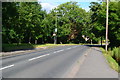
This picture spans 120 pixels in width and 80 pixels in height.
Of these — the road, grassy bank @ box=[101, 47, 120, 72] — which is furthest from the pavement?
grassy bank @ box=[101, 47, 120, 72]

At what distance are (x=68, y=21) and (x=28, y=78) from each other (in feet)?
244

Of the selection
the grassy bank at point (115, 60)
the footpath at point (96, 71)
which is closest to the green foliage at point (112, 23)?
the grassy bank at point (115, 60)

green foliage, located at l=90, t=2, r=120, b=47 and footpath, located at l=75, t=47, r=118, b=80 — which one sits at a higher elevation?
green foliage, located at l=90, t=2, r=120, b=47

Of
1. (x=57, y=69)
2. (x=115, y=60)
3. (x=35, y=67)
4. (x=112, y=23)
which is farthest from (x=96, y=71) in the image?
(x=112, y=23)

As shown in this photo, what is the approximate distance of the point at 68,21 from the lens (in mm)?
82000

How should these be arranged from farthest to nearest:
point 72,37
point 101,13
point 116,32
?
point 72,37 → point 101,13 → point 116,32

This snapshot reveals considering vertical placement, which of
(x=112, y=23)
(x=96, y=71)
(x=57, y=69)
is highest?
(x=112, y=23)

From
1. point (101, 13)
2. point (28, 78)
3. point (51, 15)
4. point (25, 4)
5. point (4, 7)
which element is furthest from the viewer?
point (51, 15)

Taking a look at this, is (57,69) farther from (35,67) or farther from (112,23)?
(112,23)

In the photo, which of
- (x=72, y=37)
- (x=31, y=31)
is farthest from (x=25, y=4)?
(x=72, y=37)

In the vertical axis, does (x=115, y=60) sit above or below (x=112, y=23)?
below

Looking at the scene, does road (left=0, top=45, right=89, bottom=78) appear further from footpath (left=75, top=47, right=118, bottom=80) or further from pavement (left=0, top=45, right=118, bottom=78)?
footpath (left=75, top=47, right=118, bottom=80)

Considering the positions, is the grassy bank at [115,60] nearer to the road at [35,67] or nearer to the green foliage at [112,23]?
the road at [35,67]

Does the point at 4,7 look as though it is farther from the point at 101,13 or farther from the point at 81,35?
the point at 81,35
